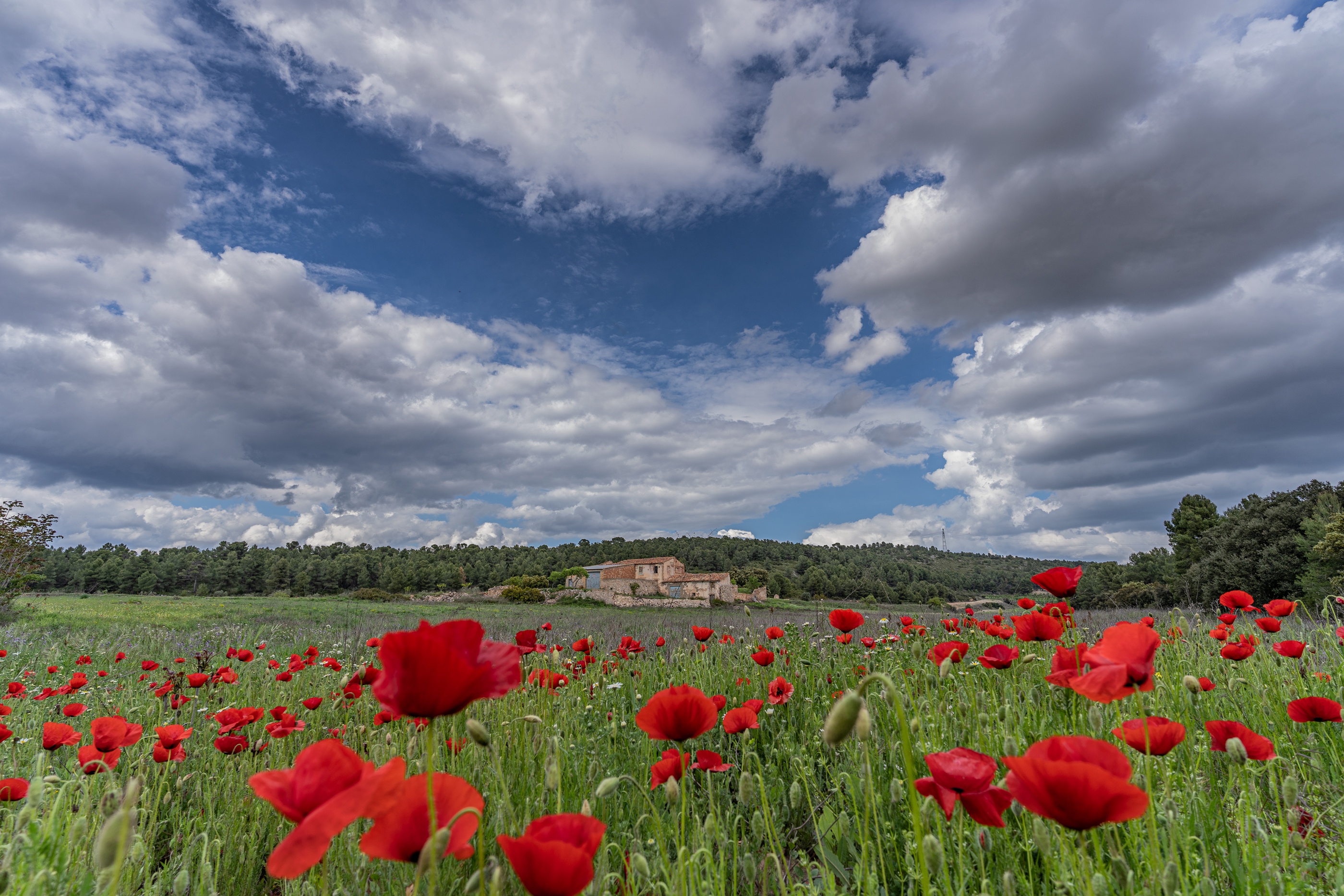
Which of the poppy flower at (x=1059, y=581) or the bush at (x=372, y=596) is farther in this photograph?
the bush at (x=372, y=596)

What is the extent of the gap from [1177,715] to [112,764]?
569cm

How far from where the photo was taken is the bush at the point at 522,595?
49.6 metres

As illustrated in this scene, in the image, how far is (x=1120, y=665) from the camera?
1.47 m

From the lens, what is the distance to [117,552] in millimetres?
80250

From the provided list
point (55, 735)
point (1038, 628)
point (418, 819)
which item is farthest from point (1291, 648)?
point (55, 735)

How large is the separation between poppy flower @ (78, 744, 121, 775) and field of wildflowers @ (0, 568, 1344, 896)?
0.03 m

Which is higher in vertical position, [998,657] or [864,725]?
[864,725]

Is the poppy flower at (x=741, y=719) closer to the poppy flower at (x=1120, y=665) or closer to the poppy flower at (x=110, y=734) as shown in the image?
the poppy flower at (x=1120, y=665)

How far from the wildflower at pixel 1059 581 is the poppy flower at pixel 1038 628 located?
1.06 ft

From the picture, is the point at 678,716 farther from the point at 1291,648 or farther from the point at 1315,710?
the point at 1291,648

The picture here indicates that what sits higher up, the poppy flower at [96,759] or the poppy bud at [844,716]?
the poppy bud at [844,716]

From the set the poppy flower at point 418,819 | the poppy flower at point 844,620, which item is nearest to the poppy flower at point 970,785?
the poppy flower at point 418,819

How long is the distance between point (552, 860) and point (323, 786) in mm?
468

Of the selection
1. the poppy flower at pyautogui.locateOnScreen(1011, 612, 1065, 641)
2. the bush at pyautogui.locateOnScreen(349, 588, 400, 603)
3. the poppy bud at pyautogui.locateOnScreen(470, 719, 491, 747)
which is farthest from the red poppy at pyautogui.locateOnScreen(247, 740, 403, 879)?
the bush at pyautogui.locateOnScreen(349, 588, 400, 603)
